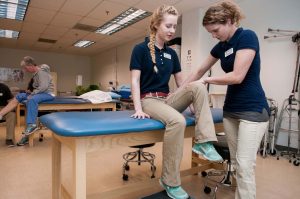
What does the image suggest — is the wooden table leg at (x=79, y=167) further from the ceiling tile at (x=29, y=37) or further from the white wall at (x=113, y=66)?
the ceiling tile at (x=29, y=37)

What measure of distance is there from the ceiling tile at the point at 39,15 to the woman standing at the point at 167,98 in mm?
4184

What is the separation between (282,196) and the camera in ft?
6.50

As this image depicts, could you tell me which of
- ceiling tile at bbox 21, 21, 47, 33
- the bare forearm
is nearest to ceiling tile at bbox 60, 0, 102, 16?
ceiling tile at bbox 21, 21, 47, 33

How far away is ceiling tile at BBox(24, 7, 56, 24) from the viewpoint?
4.92 meters

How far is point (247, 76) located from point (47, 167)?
7.54ft

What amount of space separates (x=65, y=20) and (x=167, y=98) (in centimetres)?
485

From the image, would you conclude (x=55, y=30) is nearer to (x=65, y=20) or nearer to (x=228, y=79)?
(x=65, y=20)

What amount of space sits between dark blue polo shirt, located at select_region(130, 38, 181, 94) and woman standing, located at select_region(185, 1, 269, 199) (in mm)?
375

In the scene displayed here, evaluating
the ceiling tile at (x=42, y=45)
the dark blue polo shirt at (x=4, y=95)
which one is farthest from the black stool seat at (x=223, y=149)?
the ceiling tile at (x=42, y=45)

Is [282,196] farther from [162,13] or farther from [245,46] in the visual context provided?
[162,13]

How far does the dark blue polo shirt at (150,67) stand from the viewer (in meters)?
1.62

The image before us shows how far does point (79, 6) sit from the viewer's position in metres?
4.60

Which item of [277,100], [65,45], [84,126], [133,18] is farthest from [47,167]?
[65,45]

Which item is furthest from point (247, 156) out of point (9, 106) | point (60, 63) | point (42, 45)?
point (60, 63)
